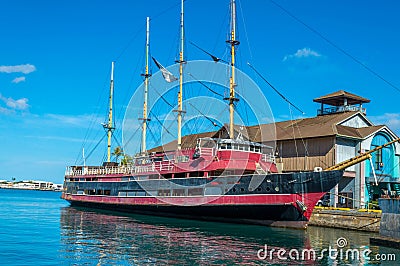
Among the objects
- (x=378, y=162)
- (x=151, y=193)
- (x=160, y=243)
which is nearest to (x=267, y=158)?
(x=151, y=193)

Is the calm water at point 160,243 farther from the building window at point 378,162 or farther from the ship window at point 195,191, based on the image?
the building window at point 378,162

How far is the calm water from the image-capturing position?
849 inches

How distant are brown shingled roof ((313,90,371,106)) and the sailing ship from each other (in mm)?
13624

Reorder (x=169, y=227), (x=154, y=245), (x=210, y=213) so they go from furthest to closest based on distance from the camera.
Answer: (x=210, y=213) < (x=169, y=227) < (x=154, y=245)

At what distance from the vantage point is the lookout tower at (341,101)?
53.4 meters

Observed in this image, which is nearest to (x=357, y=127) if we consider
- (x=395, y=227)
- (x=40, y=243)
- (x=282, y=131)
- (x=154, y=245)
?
(x=282, y=131)

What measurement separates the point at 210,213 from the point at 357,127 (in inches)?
864

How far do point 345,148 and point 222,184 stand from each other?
15.8m

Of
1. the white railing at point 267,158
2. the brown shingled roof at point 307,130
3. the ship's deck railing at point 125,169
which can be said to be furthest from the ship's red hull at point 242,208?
the brown shingled roof at point 307,130

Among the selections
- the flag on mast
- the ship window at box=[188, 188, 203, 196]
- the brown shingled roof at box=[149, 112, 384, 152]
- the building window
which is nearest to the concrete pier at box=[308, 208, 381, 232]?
the brown shingled roof at box=[149, 112, 384, 152]

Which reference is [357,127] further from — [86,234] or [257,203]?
[86,234]

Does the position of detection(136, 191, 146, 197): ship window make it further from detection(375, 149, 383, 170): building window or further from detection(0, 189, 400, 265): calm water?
detection(375, 149, 383, 170): building window

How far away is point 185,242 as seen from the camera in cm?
2714

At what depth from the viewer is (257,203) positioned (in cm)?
3584
